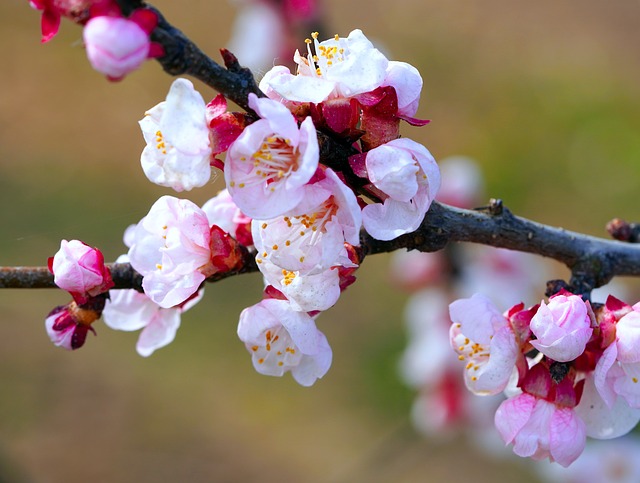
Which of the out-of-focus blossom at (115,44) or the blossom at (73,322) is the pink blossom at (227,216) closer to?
the blossom at (73,322)

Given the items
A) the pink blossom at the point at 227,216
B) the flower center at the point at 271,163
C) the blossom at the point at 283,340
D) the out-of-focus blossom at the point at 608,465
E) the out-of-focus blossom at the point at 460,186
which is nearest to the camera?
the flower center at the point at 271,163

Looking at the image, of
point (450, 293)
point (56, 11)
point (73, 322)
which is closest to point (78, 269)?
point (73, 322)

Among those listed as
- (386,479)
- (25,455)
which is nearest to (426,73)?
(386,479)

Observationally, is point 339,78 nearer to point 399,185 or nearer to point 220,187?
point 399,185

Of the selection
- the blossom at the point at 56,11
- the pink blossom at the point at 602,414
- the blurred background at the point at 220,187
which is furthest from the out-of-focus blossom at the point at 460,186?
the blossom at the point at 56,11

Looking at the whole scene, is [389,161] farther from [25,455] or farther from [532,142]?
[532,142]

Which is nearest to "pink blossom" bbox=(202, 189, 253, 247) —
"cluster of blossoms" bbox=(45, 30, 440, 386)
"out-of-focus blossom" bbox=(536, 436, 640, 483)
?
"cluster of blossoms" bbox=(45, 30, 440, 386)
